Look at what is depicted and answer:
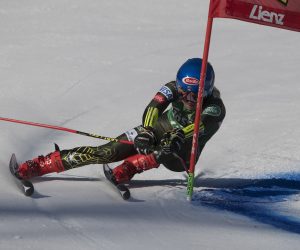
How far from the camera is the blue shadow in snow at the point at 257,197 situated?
5863 mm

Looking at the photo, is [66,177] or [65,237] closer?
[65,237]

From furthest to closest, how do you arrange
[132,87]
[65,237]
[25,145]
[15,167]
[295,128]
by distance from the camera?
[132,87]
[295,128]
[25,145]
[15,167]
[65,237]

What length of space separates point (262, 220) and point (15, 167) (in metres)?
2.21

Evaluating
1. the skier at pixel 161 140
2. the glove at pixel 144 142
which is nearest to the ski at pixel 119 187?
the skier at pixel 161 140

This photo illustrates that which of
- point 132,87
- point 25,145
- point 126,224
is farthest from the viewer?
point 132,87

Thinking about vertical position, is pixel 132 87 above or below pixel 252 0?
below

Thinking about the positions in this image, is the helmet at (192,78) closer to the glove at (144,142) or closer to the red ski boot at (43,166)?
the glove at (144,142)

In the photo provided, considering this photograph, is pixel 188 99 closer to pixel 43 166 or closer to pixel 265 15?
pixel 265 15

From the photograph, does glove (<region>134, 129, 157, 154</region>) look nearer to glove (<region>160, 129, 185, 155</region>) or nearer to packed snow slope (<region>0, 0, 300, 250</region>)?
glove (<region>160, 129, 185, 155</region>)

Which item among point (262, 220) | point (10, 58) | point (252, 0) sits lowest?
point (262, 220)

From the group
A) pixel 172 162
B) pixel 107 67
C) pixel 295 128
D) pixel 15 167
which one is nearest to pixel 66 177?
pixel 15 167

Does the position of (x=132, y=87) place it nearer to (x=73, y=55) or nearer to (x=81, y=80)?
(x=81, y=80)

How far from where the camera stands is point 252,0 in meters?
5.89

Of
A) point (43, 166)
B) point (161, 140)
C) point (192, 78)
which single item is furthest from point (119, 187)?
point (192, 78)
